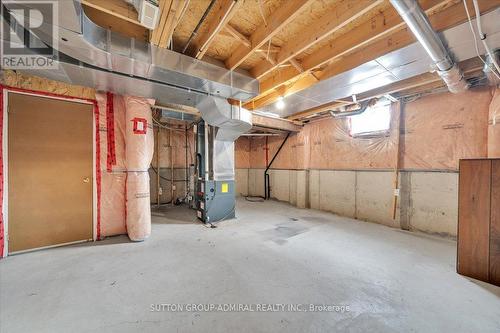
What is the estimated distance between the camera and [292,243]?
283 cm

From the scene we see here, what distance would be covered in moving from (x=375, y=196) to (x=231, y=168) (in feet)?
10.1

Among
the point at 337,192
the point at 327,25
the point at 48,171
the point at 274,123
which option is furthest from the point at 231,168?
the point at 327,25

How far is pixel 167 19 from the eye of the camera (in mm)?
1611

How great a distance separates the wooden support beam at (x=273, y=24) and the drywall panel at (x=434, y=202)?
11.6 ft

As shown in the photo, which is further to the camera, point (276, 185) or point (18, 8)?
point (276, 185)

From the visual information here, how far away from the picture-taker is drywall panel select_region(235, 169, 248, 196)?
7398 millimetres

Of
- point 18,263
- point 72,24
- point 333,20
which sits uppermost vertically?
point 333,20

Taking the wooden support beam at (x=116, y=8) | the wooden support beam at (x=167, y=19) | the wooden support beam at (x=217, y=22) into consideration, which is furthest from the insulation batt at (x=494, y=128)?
the wooden support beam at (x=116, y=8)

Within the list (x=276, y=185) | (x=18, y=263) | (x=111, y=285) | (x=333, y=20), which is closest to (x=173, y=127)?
(x=276, y=185)

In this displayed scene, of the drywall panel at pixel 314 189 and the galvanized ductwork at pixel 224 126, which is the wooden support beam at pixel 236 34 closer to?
the galvanized ductwork at pixel 224 126

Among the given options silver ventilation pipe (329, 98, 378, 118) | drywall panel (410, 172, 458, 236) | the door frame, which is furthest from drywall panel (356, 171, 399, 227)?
the door frame

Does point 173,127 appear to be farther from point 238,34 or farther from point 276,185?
point 238,34

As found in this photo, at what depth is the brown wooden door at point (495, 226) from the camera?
1872 mm

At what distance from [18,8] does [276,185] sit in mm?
6022
